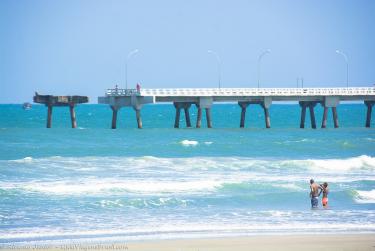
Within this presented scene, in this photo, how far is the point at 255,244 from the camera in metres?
20.3

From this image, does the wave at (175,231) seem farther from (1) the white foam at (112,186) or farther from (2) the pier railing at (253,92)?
(2) the pier railing at (253,92)

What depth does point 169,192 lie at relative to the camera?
2988cm

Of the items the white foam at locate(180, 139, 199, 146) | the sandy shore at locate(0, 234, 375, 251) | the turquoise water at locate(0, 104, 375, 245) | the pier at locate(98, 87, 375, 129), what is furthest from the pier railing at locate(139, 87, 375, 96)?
the sandy shore at locate(0, 234, 375, 251)

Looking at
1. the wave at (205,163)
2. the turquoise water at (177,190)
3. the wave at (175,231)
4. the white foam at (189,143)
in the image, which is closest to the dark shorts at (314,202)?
the turquoise water at (177,190)

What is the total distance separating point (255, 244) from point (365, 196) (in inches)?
383

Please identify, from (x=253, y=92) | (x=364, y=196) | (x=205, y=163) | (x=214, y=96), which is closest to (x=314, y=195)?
(x=364, y=196)

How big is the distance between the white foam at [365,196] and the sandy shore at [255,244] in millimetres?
7114

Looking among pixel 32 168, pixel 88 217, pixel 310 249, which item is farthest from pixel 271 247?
pixel 32 168

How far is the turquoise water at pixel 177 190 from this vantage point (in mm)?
22891

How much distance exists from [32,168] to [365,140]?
28.1m

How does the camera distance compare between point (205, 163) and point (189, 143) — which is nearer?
point (205, 163)

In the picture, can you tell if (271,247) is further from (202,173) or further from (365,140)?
(365,140)

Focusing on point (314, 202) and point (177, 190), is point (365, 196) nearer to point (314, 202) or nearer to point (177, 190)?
point (314, 202)

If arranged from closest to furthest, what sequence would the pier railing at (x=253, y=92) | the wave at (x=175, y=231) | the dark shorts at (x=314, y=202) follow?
the wave at (x=175, y=231), the dark shorts at (x=314, y=202), the pier railing at (x=253, y=92)
